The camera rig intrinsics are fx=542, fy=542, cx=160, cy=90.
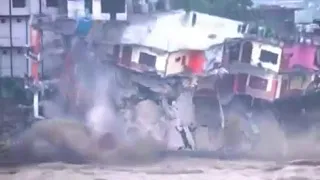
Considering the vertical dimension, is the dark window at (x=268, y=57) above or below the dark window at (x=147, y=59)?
above

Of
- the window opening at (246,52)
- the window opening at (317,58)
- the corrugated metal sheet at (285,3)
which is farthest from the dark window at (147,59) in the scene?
the window opening at (317,58)

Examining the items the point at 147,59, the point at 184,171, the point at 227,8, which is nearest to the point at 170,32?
the point at 147,59

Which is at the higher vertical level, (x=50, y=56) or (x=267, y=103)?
(x=50, y=56)

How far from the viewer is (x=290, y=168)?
7.58 ft

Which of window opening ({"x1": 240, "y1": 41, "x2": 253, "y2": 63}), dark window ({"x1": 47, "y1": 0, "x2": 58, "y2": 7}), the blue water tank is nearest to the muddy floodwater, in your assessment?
window opening ({"x1": 240, "y1": 41, "x2": 253, "y2": 63})

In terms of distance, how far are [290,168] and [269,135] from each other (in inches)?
6.7

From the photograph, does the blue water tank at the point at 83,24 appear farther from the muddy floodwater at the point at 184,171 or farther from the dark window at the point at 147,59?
the muddy floodwater at the point at 184,171

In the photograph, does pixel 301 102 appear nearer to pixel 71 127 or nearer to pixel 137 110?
pixel 137 110

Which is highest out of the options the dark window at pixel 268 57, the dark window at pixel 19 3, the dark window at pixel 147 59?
the dark window at pixel 19 3

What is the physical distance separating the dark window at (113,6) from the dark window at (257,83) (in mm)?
613

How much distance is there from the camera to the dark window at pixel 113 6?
2264 millimetres

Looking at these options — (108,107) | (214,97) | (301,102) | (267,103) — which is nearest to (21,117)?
(108,107)

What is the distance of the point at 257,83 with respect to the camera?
90.3 inches

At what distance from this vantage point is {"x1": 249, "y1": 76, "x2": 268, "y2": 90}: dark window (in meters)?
2.29
